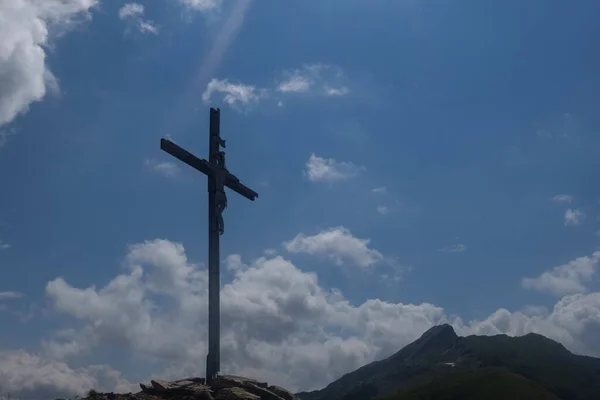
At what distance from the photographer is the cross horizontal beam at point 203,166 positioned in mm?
24219

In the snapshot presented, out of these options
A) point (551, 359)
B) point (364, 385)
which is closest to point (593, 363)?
Answer: point (551, 359)

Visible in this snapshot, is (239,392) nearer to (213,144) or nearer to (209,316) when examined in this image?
(209,316)

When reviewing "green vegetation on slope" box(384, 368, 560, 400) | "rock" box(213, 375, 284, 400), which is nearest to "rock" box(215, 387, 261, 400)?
"rock" box(213, 375, 284, 400)

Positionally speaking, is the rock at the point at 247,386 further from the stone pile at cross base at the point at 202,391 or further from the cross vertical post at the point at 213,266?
the cross vertical post at the point at 213,266

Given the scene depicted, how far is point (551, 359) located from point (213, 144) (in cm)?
15562

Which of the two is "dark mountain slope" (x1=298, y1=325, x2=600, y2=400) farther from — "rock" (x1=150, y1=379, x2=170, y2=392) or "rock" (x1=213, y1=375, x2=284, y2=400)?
"rock" (x1=150, y1=379, x2=170, y2=392)

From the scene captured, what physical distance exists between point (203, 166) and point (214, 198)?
130cm

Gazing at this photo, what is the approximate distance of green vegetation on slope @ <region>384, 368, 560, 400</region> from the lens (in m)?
106

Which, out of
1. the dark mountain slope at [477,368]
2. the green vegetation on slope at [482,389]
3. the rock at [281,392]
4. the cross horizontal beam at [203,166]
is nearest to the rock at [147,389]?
the rock at [281,392]

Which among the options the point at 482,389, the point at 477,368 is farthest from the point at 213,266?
the point at 477,368

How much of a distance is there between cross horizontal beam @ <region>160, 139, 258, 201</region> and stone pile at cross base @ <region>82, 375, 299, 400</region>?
7.64 m

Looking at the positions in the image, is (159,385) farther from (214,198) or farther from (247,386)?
(214,198)

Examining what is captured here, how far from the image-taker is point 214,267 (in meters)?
24.6

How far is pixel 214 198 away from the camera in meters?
26.2
